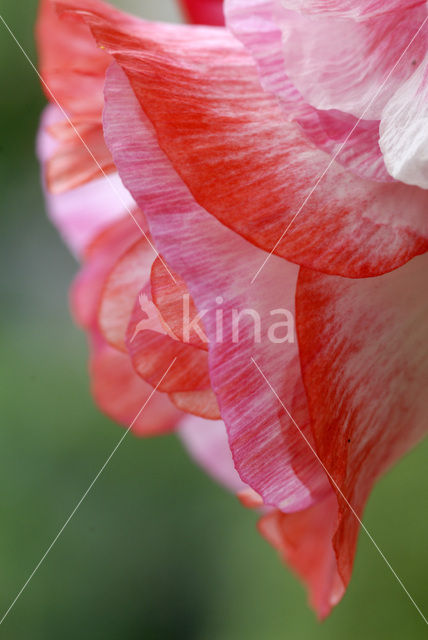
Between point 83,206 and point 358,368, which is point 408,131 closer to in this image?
point 358,368

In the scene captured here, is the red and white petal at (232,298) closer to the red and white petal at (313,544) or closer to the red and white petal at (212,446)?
the red and white petal at (313,544)

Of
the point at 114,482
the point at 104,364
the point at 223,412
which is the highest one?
the point at 223,412

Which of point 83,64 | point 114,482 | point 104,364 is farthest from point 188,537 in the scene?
point 83,64

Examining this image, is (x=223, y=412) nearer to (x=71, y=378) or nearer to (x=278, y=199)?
(x=278, y=199)

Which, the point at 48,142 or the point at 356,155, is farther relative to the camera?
the point at 48,142

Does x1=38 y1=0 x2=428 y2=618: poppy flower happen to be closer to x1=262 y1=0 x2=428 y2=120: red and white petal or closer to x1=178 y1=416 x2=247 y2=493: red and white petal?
x1=262 y1=0 x2=428 y2=120: red and white petal

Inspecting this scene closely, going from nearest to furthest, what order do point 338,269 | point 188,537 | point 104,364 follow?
point 338,269 < point 104,364 < point 188,537

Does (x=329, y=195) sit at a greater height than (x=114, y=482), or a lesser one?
greater
